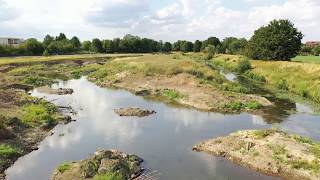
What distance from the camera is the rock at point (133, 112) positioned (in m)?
42.7

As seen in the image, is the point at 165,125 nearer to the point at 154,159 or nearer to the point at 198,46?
the point at 154,159

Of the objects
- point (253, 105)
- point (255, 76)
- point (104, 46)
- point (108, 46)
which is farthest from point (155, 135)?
point (104, 46)

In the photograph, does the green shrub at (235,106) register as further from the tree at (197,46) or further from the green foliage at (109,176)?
the tree at (197,46)

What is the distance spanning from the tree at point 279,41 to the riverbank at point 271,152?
57954 millimetres

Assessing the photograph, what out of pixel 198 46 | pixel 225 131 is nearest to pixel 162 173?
pixel 225 131

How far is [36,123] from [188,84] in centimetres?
2704

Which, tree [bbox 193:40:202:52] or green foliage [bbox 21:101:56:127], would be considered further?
tree [bbox 193:40:202:52]

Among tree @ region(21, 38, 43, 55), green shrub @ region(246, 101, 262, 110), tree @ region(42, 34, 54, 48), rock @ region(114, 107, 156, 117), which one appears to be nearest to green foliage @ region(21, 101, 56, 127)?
rock @ region(114, 107, 156, 117)

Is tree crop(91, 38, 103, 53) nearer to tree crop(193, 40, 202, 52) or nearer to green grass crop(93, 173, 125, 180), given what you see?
tree crop(193, 40, 202, 52)

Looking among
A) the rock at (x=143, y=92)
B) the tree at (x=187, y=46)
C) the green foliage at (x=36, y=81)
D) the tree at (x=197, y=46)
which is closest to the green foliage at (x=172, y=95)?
the rock at (x=143, y=92)

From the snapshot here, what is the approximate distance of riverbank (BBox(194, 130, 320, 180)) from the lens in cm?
2581

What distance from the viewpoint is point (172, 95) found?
175ft

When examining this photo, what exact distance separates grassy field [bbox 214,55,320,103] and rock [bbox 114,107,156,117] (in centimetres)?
2336

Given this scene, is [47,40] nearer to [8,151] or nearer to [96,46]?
[96,46]
